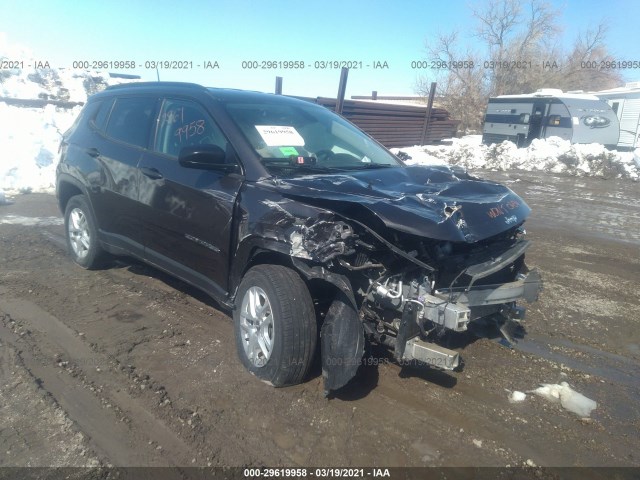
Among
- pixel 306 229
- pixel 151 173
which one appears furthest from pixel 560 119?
pixel 306 229

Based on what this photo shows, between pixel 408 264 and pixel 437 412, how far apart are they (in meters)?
0.95

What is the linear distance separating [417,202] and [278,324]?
1.17 metres

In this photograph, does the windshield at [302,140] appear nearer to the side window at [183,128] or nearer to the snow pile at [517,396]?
the side window at [183,128]

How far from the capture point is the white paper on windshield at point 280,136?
147 inches

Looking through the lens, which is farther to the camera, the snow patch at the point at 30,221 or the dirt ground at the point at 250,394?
the snow patch at the point at 30,221

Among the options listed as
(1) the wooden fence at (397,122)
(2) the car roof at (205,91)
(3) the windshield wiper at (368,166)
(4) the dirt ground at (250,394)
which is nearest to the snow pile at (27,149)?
(4) the dirt ground at (250,394)

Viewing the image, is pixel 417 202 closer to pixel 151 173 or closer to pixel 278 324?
pixel 278 324

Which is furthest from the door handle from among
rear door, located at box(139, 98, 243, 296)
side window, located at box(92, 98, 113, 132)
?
side window, located at box(92, 98, 113, 132)

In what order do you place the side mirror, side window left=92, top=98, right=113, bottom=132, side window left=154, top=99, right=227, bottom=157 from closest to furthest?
the side mirror → side window left=154, top=99, right=227, bottom=157 → side window left=92, top=98, right=113, bottom=132

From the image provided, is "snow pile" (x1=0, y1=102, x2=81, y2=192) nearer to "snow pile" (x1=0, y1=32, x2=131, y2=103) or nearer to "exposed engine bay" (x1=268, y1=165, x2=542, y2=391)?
"snow pile" (x1=0, y1=32, x2=131, y2=103)

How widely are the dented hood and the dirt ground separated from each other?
1.13 meters

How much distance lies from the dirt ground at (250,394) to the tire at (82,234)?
301 mm

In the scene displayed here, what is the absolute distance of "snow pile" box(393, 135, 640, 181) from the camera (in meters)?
14.4

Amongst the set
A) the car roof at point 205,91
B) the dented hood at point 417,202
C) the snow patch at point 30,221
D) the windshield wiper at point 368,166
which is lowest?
the snow patch at point 30,221
